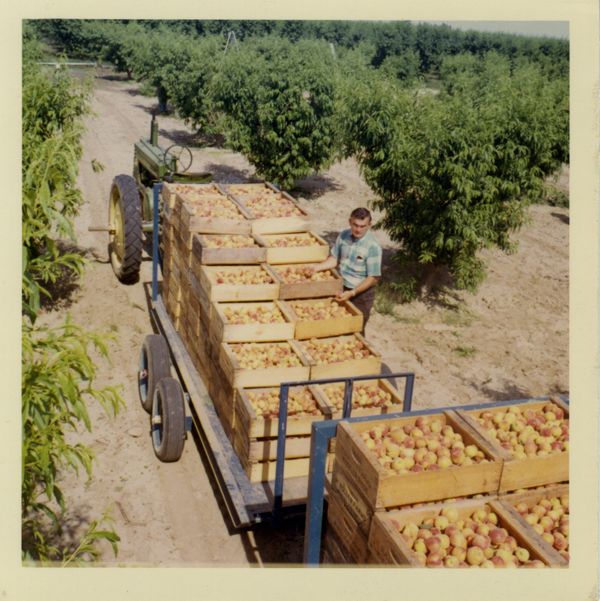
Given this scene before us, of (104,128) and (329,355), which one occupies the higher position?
(104,128)

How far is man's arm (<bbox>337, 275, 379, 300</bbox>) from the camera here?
22.9 feet

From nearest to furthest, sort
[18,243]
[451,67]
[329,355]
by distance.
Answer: [18,243] < [329,355] < [451,67]

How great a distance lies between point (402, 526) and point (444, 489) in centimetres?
38

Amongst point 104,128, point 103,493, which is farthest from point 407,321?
point 104,128

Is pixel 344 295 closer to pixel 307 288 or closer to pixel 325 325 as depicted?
pixel 307 288

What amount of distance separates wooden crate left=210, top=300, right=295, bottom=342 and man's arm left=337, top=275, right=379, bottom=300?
0.74 m

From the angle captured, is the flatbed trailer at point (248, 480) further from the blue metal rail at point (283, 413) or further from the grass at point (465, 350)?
the grass at point (465, 350)

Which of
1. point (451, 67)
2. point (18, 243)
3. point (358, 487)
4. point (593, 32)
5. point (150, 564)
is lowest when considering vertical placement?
point (150, 564)

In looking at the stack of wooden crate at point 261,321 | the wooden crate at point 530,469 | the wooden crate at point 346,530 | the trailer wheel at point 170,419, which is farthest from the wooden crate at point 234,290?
the wooden crate at point 530,469

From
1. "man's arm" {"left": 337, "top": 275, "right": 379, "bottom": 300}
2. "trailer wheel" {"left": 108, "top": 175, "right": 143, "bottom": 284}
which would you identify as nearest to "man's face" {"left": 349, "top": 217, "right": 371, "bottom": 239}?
"man's arm" {"left": 337, "top": 275, "right": 379, "bottom": 300}

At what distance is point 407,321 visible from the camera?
11562 millimetres

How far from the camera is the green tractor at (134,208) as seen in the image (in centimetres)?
1013

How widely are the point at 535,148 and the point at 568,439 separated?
8004mm

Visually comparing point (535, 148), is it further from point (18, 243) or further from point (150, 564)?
point (18, 243)
